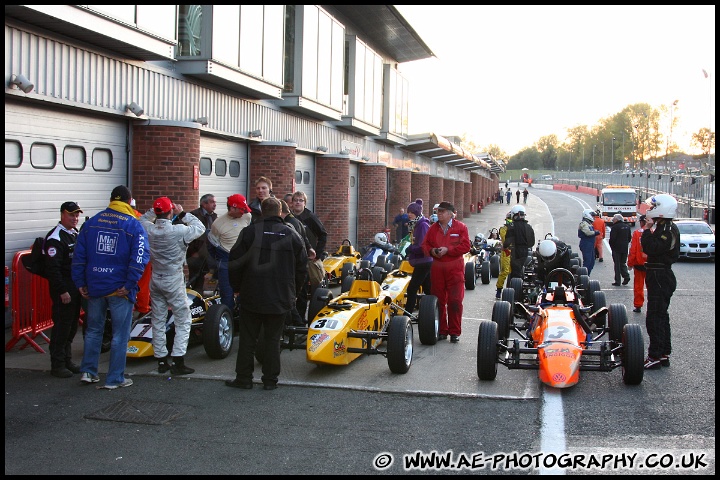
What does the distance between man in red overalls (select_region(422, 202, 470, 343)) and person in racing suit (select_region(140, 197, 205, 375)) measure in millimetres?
3485

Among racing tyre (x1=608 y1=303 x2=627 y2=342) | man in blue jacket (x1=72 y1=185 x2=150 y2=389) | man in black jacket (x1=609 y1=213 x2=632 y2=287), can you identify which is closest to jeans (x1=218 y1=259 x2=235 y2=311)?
man in blue jacket (x1=72 y1=185 x2=150 y2=389)

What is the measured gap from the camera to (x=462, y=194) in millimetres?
50500

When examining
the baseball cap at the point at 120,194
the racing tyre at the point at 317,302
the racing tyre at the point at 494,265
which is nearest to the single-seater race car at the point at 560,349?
the racing tyre at the point at 317,302

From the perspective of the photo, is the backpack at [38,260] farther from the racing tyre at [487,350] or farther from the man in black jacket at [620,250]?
the man in black jacket at [620,250]

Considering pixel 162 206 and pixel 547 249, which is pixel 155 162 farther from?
pixel 547 249

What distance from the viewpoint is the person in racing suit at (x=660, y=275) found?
8.89m

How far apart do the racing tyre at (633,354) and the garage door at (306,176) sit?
42.0ft

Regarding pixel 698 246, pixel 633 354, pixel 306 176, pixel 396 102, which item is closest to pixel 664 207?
pixel 633 354

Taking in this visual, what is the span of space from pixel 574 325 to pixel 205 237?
16.9 ft

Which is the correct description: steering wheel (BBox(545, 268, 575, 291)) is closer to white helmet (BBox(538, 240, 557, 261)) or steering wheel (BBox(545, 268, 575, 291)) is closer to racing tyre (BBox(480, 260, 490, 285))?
white helmet (BBox(538, 240, 557, 261))

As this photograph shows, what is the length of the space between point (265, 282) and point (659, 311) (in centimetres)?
471

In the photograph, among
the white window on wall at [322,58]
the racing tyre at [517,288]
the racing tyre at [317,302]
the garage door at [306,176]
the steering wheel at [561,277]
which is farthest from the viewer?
the garage door at [306,176]

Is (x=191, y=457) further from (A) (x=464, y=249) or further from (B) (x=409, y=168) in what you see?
(B) (x=409, y=168)

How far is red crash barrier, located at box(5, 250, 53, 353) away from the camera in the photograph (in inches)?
356
